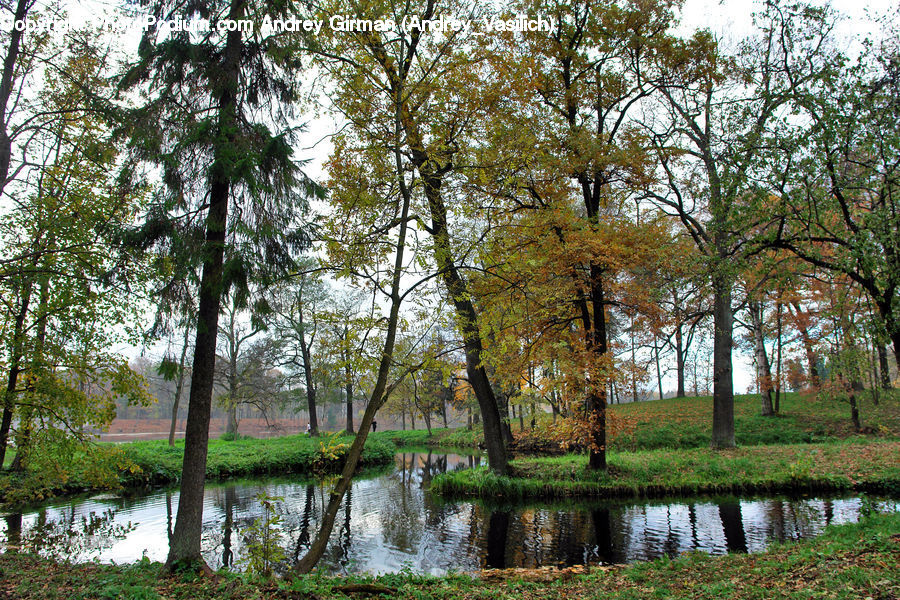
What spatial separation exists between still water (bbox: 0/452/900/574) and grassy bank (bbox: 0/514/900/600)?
1195 mm

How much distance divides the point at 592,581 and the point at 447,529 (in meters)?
4.49

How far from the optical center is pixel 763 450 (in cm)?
1474

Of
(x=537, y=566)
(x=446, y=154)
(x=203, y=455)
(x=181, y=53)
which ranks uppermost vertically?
→ (x=181, y=53)

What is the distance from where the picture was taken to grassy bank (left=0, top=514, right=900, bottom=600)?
4941mm

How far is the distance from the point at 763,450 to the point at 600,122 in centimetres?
1072

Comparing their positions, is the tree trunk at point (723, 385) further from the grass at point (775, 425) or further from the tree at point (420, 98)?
the tree at point (420, 98)

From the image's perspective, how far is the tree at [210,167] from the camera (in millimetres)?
7070

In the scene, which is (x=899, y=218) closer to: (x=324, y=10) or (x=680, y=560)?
(x=680, y=560)

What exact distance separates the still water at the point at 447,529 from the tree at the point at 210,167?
7.30ft

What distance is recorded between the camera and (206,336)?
7602mm

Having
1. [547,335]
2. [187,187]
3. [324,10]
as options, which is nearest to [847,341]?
[547,335]

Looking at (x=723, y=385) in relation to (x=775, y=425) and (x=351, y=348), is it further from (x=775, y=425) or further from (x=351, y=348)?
(x=351, y=348)

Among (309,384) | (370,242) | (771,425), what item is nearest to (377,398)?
(370,242)

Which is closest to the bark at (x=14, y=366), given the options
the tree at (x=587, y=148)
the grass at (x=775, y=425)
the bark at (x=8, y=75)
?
the bark at (x=8, y=75)
